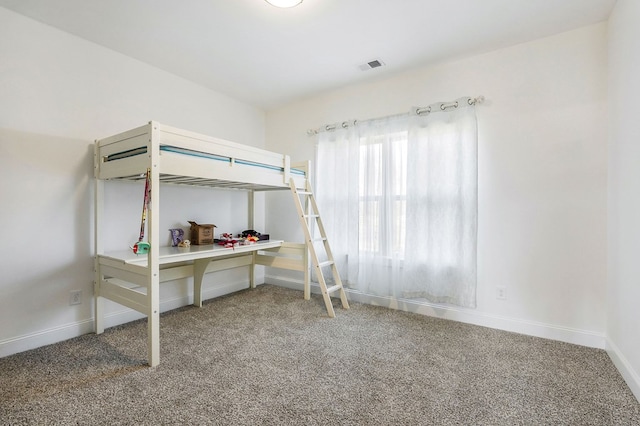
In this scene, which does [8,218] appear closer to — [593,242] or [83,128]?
[83,128]

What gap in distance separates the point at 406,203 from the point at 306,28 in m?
1.72

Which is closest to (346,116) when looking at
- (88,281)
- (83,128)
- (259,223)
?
(259,223)

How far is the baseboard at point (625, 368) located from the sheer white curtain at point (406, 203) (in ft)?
2.84

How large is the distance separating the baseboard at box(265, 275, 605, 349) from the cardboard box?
160cm

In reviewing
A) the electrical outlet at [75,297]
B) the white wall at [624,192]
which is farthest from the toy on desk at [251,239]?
the white wall at [624,192]

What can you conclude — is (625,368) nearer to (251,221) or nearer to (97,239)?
(251,221)

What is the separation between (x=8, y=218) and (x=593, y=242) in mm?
4162

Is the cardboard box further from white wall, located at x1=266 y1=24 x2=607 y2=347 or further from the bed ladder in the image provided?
white wall, located at x1=266 y1=24 x2=607 y2=347

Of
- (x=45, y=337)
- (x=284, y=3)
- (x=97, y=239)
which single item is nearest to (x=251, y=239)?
(x=97, y=239)

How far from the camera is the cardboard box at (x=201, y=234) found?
300 cm

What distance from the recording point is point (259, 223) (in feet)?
13.1

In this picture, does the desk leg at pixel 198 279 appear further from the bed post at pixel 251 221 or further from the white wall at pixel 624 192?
the white wall at pixel 624 192

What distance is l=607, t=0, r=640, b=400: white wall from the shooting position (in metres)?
1.65

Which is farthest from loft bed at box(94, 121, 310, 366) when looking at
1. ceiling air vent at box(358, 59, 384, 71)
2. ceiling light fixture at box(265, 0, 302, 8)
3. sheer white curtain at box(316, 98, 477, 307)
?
ceiling air vent at box(358, 59, 384, 71)
